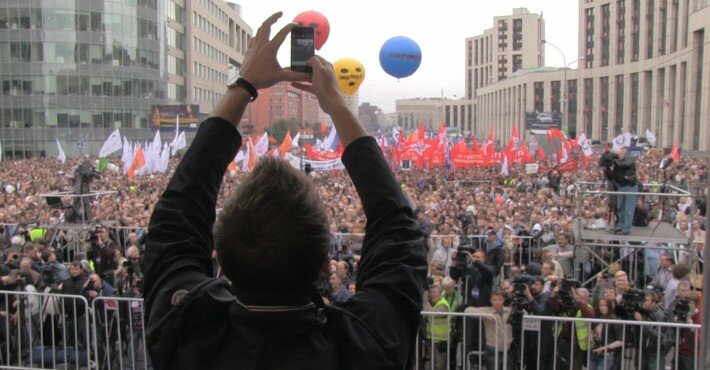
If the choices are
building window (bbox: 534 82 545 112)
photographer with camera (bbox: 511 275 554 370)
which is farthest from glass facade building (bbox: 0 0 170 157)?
building window (bbox: 534 82 545 112)

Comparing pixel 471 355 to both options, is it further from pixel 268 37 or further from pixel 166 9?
pixel 166 9

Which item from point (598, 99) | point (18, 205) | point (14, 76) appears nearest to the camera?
point (18, 205)

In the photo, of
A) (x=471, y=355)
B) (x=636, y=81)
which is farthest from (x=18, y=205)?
(x=636, y=81)

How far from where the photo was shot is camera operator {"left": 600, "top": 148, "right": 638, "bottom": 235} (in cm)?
915

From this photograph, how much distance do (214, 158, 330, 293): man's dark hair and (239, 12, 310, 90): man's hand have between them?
46 cm

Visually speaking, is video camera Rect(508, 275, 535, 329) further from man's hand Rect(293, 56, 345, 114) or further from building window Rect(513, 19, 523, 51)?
building window Rect(513, 19, 523, 51)

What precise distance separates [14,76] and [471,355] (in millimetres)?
59472

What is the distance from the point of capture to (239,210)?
1279 millimetres

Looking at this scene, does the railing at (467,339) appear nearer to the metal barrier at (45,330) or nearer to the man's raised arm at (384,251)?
the metal barrier at (45,330)

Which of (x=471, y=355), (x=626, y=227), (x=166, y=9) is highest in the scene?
(x=166, y=9)

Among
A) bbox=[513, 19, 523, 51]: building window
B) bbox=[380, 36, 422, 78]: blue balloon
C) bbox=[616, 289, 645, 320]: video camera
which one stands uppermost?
bbox=[513, 19, 523, 51]: building window

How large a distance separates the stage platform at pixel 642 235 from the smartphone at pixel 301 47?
→ 806cm

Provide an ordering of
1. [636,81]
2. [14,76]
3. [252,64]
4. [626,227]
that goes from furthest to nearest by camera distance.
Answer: [636,81] → [14,76] → [626,227] → [252,64]

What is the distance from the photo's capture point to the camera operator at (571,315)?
250 inches
